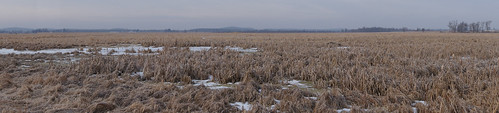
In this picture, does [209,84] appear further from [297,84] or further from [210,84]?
[297,84]

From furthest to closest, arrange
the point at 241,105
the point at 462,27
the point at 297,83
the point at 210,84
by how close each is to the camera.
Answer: the point at 462,27, the point at 297,83, the point at 210,84, the point at 241,105

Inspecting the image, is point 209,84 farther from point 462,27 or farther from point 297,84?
point 462,27

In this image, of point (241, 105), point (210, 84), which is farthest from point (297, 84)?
point (241, 105)

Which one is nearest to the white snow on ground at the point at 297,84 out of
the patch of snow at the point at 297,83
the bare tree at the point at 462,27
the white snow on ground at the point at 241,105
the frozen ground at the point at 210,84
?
the patch of snow at the point at 297,83

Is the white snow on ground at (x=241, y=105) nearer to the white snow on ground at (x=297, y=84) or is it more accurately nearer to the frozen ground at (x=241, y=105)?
the frozen ground at (x=241, y=105)

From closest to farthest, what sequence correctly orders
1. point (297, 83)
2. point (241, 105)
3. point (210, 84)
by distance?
point (241, 105)
point (210, 84)
point (297, 83)

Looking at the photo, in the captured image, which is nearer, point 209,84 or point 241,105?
point 241,105

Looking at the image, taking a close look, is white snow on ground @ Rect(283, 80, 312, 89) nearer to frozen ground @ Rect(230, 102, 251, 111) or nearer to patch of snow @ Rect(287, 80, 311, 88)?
patch of snow @ Rect(287, 80, 311, 88)

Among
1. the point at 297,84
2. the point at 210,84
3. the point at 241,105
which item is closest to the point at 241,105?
the point at 241,105

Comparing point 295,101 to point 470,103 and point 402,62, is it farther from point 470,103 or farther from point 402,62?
point 402,62

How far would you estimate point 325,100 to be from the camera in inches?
207

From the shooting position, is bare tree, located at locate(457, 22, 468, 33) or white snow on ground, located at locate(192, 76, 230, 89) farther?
bare tree, located at locate(457, 22, 468, 33)

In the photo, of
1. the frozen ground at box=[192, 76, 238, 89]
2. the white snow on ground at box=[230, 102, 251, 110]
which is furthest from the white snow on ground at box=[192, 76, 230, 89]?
the white snow on ground at box=[230, 102, 251, 110]

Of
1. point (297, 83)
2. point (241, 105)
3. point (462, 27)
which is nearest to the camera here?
point (241, 105)
